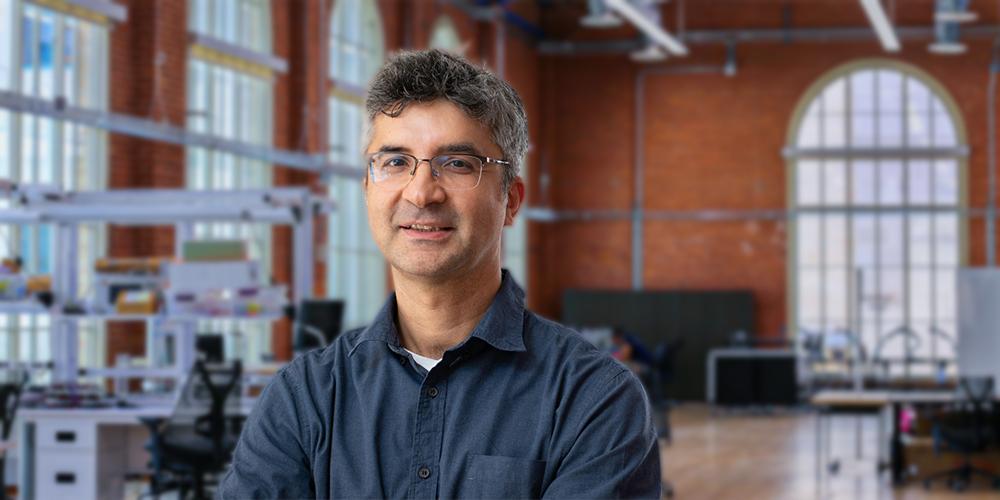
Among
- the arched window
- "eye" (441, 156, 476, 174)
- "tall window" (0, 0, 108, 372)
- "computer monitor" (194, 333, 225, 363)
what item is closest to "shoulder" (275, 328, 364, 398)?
"eye" (441, 156, 476, 174)

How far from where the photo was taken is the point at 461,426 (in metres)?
1.60

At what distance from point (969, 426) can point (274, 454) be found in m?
10.7

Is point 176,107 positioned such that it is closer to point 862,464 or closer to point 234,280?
point 234,280

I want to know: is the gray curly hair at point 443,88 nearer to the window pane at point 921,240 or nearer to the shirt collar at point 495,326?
the shirt collar at point 495,326

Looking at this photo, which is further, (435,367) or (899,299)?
(899,299)

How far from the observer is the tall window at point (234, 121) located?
12.8 m

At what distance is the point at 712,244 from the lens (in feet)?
70.2

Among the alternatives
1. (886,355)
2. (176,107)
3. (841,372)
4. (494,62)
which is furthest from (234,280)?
(886,355)

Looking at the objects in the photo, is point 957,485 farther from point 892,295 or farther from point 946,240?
point 946,240

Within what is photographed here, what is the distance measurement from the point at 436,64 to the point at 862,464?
12.3 meters

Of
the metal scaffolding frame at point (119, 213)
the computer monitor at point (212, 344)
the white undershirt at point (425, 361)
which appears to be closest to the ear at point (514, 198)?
the white undershirt at point (425, 361)

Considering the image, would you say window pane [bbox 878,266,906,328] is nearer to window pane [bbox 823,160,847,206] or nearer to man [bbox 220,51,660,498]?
window pane [bbox 823,160,847,206]

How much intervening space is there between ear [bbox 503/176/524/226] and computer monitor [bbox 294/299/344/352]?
8017 mm

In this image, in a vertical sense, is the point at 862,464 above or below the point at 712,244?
below
